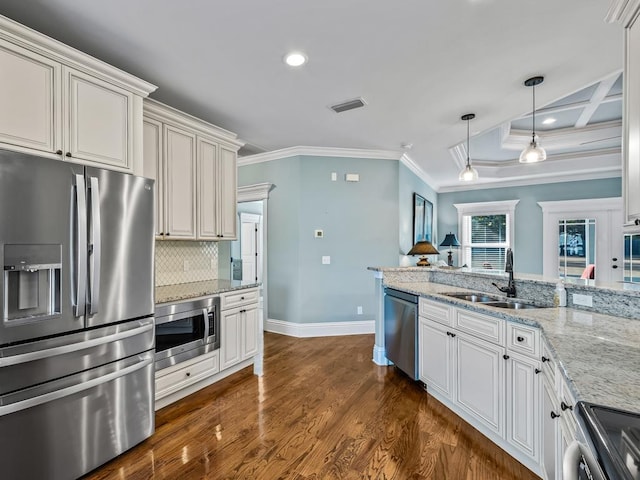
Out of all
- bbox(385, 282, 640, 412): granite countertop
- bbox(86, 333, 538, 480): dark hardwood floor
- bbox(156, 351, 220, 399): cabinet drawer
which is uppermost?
bbox(385, 282, 640, 412): granite countertop

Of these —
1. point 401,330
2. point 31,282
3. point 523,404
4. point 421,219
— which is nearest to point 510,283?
point 523,404

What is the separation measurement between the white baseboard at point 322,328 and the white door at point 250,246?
6.87ft

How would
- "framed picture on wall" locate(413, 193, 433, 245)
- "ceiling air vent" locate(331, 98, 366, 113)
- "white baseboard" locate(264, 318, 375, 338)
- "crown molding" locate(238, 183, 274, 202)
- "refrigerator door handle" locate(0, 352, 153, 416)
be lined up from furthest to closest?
"framed picture on wall" locate(413, 193, 433, 245)
"crown molding" locate(238, 183, 274, 202)
"white baseboard" locate(264, 318, 375, 338)
"ceiling air vent" locate(331, 98, 366, 113)
"refrigerator door handle" locate(0, 352, 153, 416)

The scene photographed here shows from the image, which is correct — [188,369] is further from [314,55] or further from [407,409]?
[314,55]

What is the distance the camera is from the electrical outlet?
2012mm

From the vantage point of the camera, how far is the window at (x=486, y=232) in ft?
22.7

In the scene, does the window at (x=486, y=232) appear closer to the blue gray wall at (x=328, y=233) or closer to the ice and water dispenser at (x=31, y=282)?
the blue gray wall at (x=328, y=233)

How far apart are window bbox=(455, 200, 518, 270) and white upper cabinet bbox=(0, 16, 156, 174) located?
688 centimetres

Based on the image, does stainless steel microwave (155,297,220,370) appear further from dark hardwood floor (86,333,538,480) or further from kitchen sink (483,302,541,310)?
kitchen sink (483,302,541,310)

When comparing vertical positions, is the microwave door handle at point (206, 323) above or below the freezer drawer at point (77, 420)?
above

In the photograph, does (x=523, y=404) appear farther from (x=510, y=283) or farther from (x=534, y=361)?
(x=510, y=283)

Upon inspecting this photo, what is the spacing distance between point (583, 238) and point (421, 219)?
3060 mm

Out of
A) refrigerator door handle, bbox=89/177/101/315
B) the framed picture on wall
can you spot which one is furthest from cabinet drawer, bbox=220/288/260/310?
the framed picture on wall

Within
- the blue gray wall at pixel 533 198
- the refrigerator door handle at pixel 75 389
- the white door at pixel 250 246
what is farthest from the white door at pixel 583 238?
the refrigerator door handle at pixel 75 389
